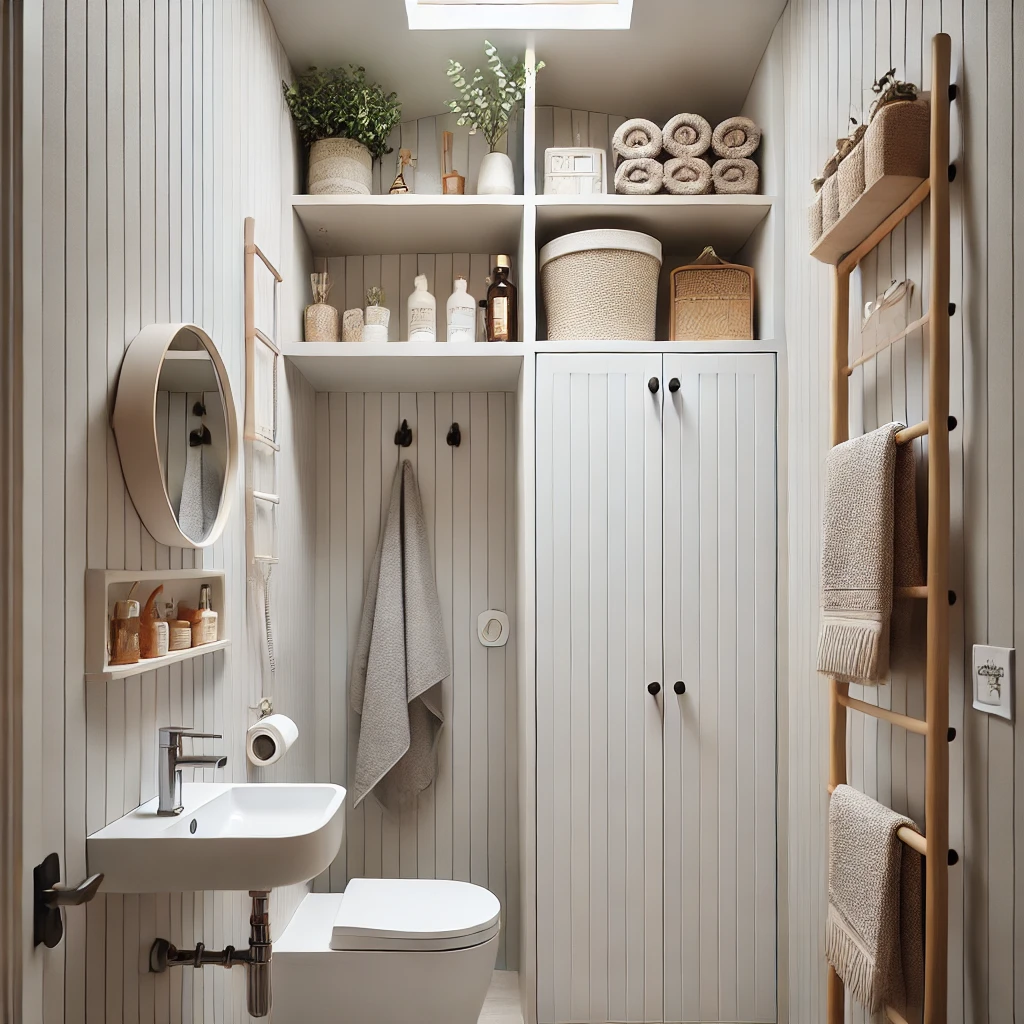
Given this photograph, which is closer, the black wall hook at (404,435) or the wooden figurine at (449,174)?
the wooden figurine at (449,174)

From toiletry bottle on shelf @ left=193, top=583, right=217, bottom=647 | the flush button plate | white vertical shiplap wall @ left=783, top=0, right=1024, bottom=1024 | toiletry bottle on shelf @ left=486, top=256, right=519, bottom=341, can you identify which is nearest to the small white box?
toiletry bottle on shelf @ left=486, top=256, right=519, bottom=341

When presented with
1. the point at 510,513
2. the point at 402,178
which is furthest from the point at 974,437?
the point at 402,178

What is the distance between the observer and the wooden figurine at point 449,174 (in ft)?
8.05

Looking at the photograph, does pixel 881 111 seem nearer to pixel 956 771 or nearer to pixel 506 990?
pixel 956 771

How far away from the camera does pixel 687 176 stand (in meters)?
2.35

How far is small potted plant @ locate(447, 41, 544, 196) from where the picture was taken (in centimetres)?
234

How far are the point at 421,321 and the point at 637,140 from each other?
2.56 feet

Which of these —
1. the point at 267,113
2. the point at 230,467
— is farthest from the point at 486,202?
the point at 230,467

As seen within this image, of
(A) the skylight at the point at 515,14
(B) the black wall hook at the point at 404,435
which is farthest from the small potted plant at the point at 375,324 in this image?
(A) the skylight at the point at 515,14

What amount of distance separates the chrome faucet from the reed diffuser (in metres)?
1.34

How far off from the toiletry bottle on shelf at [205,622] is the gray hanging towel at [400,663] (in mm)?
1036

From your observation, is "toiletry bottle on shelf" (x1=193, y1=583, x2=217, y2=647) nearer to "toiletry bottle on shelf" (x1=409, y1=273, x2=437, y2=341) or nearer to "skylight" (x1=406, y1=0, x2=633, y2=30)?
"toiletry bottle on shelf" (x1=409, y1=273, x2=437, y2=341)

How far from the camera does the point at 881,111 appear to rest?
4.50 ft

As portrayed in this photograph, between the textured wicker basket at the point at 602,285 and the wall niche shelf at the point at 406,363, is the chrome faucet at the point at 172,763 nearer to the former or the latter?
the wall niche shelf at the point at 406,363
